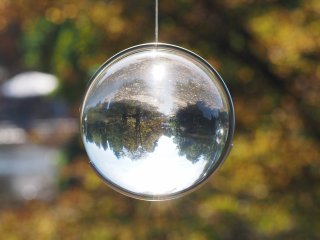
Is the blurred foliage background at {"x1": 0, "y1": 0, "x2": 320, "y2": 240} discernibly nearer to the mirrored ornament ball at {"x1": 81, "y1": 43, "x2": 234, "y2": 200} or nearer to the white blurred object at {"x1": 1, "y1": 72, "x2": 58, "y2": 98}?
the mirrored ornament ball at {"x1": 81, "y1": 43, "x2": 234, "y2": 200}

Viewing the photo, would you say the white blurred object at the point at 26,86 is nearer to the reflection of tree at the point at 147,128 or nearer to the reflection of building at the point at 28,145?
the reflection of building at the point at 28,145

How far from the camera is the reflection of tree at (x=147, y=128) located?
1.61m

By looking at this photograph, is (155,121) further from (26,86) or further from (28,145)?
(28,145)

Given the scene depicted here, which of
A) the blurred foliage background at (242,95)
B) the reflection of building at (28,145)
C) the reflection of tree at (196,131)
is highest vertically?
the reflection of building at (28,145)

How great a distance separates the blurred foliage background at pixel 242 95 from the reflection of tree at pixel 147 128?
2652 mm

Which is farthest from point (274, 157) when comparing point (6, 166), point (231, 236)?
point (6, 166)

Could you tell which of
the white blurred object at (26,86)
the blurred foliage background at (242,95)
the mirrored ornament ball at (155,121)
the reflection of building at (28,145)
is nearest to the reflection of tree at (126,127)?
the mirrored ornament ball at (155,121)

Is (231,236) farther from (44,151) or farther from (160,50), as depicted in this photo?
(44,151)

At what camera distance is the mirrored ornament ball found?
5.27 feet

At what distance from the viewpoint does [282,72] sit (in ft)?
14.7

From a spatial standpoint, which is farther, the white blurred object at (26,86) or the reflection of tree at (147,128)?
the white blurred object at (26,86)

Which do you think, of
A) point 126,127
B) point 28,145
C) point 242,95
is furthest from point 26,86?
point 126,127

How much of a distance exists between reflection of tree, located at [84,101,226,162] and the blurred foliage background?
104 inches

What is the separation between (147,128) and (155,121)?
0.09ft
